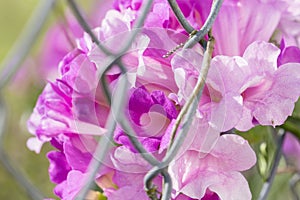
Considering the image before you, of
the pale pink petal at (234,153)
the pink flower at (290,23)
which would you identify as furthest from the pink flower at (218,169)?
the pink flower at (290,23)

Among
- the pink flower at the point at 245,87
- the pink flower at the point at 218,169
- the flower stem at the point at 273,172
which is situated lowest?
the flower stem at the point at 273,172

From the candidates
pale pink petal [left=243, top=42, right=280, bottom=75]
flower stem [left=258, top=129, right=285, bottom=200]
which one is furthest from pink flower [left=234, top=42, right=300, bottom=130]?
flower stem [left=258, top=129, right=285, bottom=200]

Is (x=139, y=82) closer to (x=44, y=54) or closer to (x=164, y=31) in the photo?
(x=164, y=31)

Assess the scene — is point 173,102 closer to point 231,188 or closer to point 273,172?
point 231,188

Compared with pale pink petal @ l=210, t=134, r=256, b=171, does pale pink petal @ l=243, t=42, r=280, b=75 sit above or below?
above

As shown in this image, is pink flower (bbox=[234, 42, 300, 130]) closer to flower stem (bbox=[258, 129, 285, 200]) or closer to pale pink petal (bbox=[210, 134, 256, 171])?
pale pink petal (bbox=[210, 134, 256, 171])

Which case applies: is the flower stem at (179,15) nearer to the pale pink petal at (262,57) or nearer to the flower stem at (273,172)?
the pale pink petal at (262,57)

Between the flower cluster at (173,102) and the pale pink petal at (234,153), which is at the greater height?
the flower cluster at (173,102)

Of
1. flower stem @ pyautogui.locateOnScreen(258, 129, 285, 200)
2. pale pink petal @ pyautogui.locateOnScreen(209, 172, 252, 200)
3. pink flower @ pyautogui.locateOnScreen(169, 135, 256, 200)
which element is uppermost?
pink flower @ pyautogui.locateOnScreen(169, 135, 256, 200)
